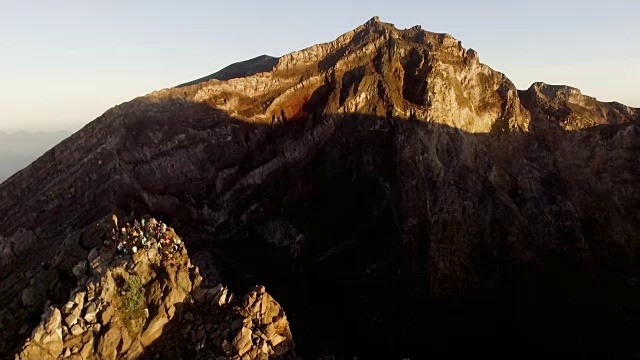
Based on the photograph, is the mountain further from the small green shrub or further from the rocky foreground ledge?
the small green shrub

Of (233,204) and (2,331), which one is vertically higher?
(2,331)

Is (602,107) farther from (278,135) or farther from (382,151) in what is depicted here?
(278,135)

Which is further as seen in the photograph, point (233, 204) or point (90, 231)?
point (233, 204)

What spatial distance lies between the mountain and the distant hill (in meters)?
11.1

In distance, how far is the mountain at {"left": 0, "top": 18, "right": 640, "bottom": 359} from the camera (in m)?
55.2

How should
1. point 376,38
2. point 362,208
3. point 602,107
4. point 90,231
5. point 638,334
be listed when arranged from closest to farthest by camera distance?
1. point 90,231
2. point 638,334
3. point 362,208
4. point 376,38
5. point 602,107

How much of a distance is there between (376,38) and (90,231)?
54439 millimetres

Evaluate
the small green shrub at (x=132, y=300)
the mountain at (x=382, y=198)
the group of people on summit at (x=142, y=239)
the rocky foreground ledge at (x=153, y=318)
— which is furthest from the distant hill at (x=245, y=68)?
the small green shrub at (x=132, y=300)

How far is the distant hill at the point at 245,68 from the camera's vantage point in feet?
261

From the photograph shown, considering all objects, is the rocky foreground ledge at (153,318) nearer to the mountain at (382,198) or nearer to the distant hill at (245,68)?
the mountain at (382,198)

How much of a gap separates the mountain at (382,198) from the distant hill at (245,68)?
11.1 m

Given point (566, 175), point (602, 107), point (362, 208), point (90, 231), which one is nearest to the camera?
point (90, 231)

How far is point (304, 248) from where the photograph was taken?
61.0 m

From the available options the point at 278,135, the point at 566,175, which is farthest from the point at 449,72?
the point at 278,135
